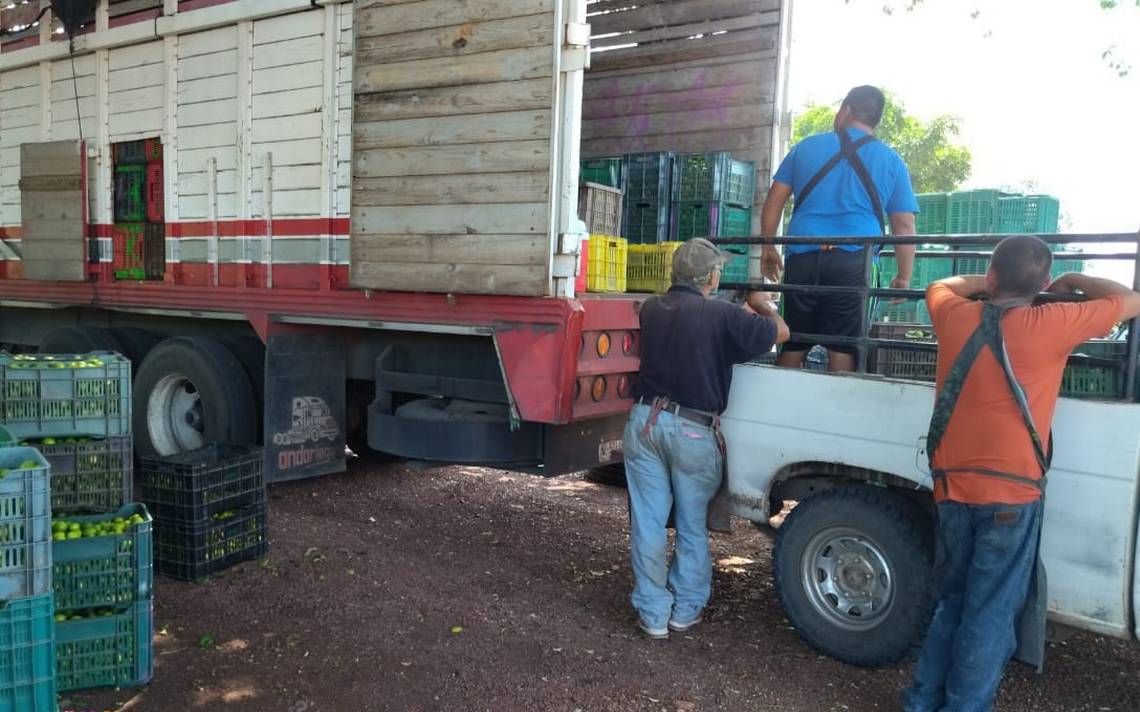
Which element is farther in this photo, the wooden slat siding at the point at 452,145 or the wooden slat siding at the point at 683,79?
the wooden slat siding at the point at 683,79

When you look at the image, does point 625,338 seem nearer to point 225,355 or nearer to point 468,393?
point 468,393

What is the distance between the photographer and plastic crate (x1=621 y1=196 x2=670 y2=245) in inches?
254

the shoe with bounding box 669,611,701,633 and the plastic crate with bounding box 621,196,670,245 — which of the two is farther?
the plastic crate with bounding box 621,196,670,245

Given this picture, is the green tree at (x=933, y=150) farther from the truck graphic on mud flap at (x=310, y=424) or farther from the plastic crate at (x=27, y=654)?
the plastic crate at (x=27, y=654)

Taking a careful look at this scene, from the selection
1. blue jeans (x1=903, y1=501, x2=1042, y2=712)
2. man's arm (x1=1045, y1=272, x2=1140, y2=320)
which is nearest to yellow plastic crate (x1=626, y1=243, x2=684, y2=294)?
man's arm (x1=1045, y1=272, x2=1140, y2=320)

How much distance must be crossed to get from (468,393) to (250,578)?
59.2 inches

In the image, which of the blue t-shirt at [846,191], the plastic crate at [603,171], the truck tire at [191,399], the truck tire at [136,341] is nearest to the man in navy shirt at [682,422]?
the blue t-shirt at [846,191]

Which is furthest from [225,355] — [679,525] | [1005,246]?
[1005,246]

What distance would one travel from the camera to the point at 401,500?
6.73 m

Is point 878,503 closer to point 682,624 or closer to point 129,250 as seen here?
point 682,624

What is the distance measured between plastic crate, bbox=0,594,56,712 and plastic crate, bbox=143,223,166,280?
13.7 ft

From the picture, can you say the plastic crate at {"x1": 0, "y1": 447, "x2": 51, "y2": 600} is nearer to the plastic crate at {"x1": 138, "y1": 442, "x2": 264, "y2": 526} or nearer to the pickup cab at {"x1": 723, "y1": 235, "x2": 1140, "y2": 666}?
the plastic crate at {"x1": 138, "y1": 442, "x2": 264, "y2": 526}

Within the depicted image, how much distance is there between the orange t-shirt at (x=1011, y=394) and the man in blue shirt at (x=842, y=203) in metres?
1.36

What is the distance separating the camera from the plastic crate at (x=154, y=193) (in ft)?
22.1
